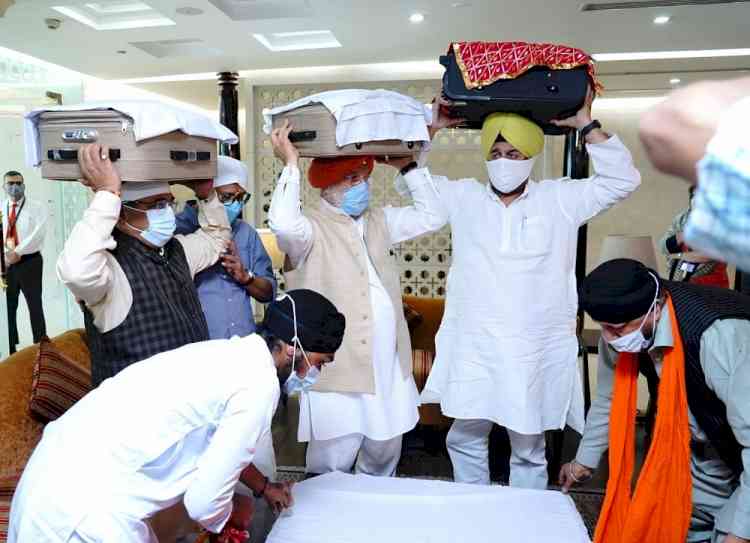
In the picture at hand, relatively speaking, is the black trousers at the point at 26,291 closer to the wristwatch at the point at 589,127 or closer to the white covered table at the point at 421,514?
the white covered table at the point at 421,514

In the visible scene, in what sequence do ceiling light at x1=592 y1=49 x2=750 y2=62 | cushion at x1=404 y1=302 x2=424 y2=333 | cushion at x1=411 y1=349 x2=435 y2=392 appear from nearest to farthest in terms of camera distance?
cushion at x1=411 y1=349 x2=435 y2=392 → cushion at x1=404 y1=302 x2=424 y2=333 → ceiling light at x1=592 y1=49 x2=750 y2=62

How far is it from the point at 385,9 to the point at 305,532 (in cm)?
408

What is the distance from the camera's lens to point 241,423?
1.43m

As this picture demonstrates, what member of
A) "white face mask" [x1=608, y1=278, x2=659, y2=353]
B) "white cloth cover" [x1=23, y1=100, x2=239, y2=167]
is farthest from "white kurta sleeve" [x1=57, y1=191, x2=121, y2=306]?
"white face mask" [x1=608, y1=278, x2=659, y2=353]

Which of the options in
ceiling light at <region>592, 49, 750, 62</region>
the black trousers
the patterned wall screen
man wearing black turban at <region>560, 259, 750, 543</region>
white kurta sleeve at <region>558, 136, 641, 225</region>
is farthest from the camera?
the patterned wall screen

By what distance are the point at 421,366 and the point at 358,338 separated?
1.45 meters

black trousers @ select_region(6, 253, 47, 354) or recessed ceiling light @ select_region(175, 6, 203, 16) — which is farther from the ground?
recessed ceiling light @ select_region(175, 6, 203, 16)

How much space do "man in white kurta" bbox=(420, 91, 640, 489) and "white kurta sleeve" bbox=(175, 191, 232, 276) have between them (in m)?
0.79

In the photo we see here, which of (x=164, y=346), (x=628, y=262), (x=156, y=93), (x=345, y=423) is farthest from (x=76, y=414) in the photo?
(x=156, y=93)

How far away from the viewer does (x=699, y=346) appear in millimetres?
1667

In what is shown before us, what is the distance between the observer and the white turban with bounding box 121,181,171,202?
1.91 m

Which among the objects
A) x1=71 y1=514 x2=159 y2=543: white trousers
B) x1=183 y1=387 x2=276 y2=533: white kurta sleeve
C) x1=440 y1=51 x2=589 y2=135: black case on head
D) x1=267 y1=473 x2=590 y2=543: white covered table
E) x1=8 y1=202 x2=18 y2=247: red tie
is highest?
x1=440 y1=51 x2=589 y2=135: black case on head

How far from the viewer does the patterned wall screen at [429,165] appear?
6566 millimetres

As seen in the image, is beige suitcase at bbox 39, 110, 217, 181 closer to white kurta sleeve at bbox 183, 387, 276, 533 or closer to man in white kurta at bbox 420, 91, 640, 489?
white kurta sleeve at bbox 183, 387, 276, 533
